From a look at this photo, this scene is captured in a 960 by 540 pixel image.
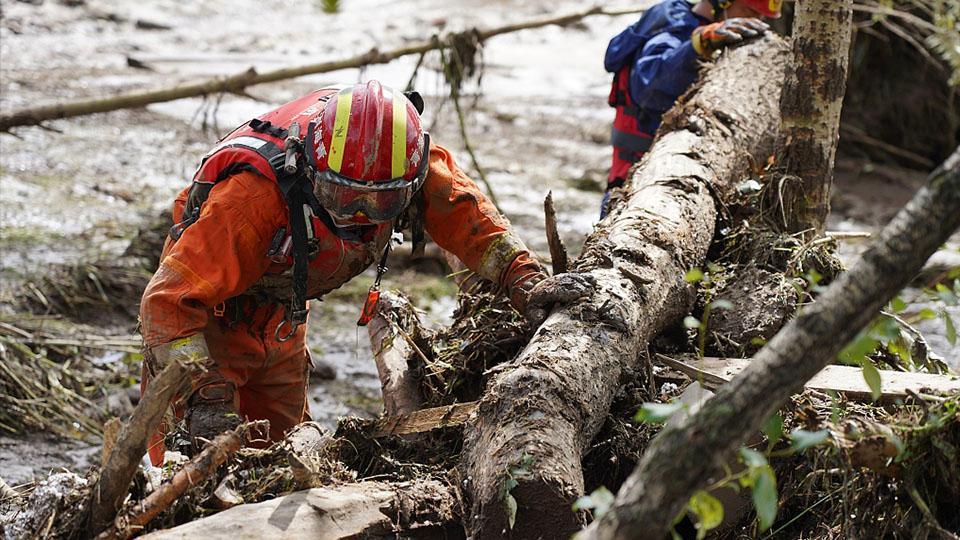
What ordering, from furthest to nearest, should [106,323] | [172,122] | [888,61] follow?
[172,122], [888,61], [106,323]

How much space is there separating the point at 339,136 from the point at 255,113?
744cm

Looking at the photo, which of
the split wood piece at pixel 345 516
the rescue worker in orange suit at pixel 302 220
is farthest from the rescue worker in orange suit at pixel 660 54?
the split wood piece at pixel 345 516

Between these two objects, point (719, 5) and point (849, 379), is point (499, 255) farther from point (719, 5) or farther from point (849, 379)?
point (719, 5)

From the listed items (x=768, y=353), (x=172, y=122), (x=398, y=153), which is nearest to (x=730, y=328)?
(x=398, y=153)

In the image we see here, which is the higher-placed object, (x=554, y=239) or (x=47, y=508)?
(x=554, y=239)

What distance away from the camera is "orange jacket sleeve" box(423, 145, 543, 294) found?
381 centimetres

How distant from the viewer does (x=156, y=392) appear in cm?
241

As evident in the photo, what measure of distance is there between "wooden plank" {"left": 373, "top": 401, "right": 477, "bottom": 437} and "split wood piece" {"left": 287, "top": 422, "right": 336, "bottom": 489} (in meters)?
0.19

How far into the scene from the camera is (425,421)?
3277mm

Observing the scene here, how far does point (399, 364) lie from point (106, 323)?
10.3 ft

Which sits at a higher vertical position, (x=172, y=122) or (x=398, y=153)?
(x=398, y=153)

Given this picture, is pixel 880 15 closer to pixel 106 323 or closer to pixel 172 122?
pixel 106 323

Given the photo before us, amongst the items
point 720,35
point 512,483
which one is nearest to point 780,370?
point 512,483

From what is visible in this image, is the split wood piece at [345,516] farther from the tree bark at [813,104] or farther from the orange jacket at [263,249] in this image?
the tree bark at [813,104]
